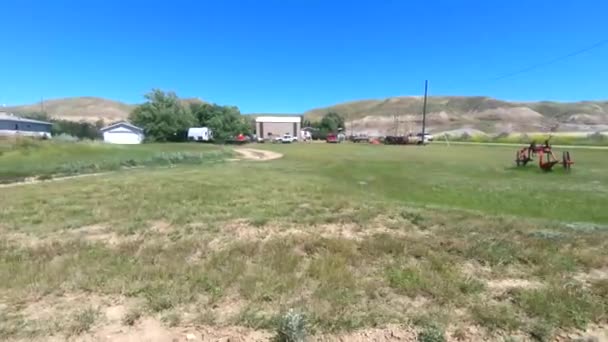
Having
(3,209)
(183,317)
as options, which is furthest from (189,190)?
(183,317)

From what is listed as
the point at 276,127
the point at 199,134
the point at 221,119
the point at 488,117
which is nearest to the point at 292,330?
the point at 199,134

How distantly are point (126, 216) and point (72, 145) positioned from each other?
99.8ft

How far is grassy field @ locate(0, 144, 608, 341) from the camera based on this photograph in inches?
136

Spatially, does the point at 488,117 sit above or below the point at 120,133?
above

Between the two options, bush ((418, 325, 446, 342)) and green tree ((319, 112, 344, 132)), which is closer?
bush ((418, 325, 446, 342))

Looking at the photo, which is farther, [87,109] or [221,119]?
[87,109]

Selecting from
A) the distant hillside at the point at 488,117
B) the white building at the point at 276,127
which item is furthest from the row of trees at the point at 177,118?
the distant hillside at the point at 488,117

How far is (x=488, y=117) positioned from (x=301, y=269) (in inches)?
6254

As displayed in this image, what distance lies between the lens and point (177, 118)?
233 ft

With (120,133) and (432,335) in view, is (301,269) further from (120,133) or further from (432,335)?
(120,133)

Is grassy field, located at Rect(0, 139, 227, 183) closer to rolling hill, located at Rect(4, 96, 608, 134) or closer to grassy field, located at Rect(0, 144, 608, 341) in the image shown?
grassy field, located at Rect(0, 144, 608, 341)

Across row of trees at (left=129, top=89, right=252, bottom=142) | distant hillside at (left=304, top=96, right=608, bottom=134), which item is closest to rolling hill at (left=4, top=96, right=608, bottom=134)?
distant hillside at (left=304, top=96, right=608, bottom=134)

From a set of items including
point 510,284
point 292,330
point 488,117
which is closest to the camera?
point 292,330

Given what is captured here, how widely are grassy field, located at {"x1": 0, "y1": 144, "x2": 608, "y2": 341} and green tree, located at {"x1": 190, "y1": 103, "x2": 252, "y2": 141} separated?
221 feet
